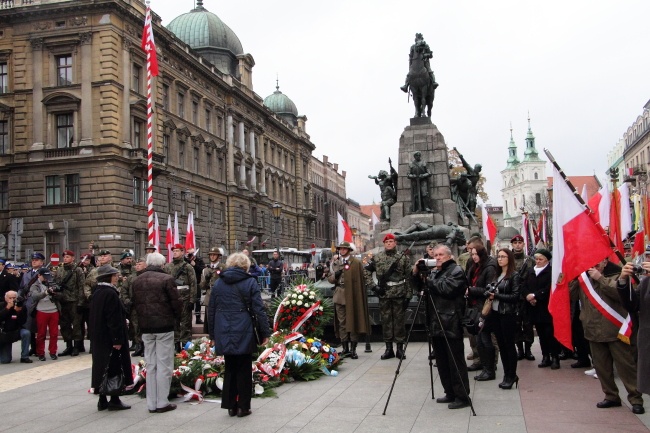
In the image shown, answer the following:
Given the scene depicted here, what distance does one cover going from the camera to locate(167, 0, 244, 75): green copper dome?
211 feet

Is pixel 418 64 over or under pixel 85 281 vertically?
over

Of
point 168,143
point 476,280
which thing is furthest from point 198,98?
point 476,280

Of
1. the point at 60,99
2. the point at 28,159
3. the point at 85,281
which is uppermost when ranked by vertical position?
the point at 60,99

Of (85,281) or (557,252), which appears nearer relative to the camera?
(557,252)

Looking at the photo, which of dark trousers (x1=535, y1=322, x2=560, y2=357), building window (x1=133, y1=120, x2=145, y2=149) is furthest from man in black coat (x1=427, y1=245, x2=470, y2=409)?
building window (x1=133, y1=120, x2=145, y2=149)

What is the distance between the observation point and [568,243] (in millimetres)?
6977

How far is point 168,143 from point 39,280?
3501cm

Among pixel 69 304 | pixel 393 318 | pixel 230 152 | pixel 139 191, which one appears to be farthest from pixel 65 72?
pixel 393 318

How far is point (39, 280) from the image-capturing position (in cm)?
1298

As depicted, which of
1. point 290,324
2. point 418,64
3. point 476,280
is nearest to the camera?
point 476,280

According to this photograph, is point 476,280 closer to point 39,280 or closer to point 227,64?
point 39,280

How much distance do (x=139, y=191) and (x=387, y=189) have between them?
2383 centimetres

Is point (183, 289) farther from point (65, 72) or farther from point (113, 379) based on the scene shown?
point (65, 72)

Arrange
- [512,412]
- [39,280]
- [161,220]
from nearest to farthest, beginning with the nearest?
[512,412] < [39,280] < [161,220]
